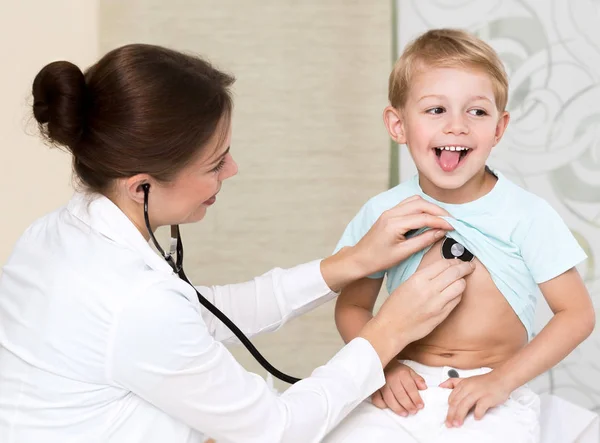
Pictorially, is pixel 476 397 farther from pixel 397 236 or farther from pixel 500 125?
pixel 500 125

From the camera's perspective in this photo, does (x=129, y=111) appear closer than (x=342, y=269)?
Yes

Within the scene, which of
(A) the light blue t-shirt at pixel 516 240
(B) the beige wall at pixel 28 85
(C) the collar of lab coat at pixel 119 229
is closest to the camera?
(C) the collar of lab coat at pixel 119 229

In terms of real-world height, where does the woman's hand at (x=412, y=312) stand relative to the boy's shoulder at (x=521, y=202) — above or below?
below

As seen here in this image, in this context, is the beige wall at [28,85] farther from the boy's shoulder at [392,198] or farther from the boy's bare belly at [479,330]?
the boy's bare belly at [479,330]

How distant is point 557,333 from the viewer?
5.13 feet

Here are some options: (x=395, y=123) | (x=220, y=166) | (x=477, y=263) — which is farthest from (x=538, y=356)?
(x=220, y=166)

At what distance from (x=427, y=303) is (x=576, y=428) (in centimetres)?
44

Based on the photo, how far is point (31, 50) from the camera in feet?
9.39

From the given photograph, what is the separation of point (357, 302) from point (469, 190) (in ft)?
1.16

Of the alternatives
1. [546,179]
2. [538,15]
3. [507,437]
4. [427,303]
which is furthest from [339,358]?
[538,15]

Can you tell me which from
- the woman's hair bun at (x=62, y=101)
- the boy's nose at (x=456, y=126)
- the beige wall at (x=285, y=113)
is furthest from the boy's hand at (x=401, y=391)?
the beige wall at (x=285, y=113)

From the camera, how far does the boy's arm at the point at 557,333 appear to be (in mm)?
1544

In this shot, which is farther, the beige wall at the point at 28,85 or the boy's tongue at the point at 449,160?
the beige wall at the point at 28,85

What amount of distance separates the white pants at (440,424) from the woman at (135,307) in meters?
0.08
